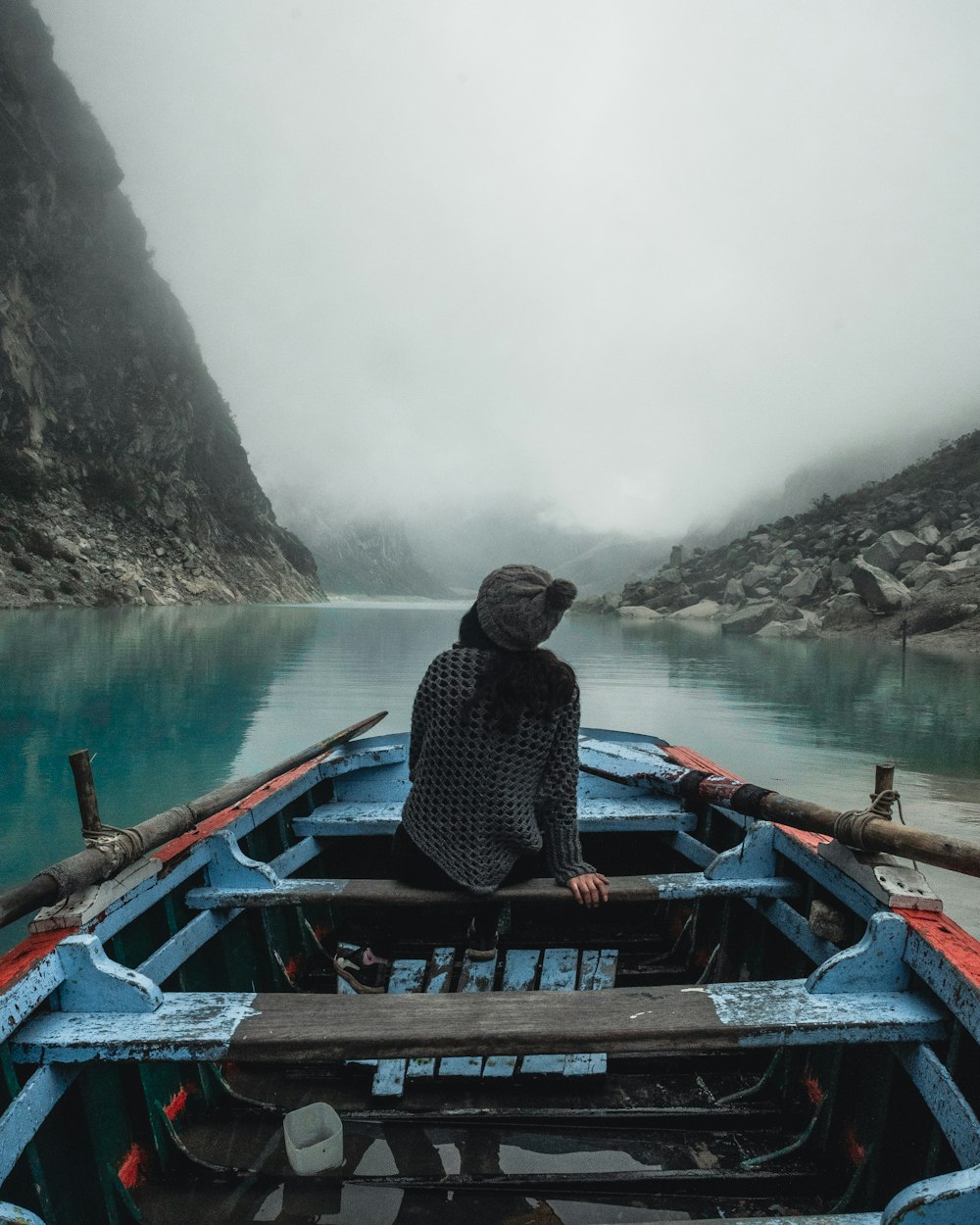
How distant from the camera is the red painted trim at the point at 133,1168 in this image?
2785 millimetres

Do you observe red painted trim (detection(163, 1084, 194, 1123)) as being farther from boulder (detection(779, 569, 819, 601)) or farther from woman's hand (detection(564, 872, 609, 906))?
boulder (detection(779, 569, 819, 601))

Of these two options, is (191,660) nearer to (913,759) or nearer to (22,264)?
(913,759)

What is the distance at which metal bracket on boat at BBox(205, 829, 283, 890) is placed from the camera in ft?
12.9

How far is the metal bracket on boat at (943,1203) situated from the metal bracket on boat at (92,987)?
2357mm

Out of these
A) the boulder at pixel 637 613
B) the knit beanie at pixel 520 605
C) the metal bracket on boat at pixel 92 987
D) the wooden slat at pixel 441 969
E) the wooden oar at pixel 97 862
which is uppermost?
the knit beanie at pixel 520 605

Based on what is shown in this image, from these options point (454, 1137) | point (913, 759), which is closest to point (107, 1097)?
point (454, 1137)

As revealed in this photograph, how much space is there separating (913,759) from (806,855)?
12.3m

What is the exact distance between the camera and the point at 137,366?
83.2 meters

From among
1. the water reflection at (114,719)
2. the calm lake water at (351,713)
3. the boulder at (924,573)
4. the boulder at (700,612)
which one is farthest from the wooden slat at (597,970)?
the boulder at (700,612)

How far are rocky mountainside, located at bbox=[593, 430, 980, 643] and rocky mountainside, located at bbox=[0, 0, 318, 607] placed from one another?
4887 centimetres

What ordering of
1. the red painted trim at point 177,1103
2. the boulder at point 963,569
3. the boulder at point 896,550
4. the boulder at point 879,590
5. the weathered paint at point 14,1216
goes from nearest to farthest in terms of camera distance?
the weathered paint at point 14,1216
the red painted trim at point 177,1103
the boulder at point 963,569
the boulder at point 879,590
the boulder at point 896,550

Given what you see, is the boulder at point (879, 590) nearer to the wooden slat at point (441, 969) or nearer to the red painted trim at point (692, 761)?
the red painted trim at point (692, 761)

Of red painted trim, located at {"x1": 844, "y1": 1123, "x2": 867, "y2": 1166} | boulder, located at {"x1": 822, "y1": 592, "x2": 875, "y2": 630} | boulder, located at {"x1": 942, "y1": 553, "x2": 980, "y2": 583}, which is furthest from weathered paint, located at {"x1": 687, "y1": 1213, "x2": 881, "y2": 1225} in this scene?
boulder, located at {"x1": 822, "y1": 592, "x2": 875, "y2": 630}

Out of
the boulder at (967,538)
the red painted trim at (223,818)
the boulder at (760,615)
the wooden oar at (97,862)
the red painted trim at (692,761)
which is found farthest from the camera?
the boulder at (760,615)
